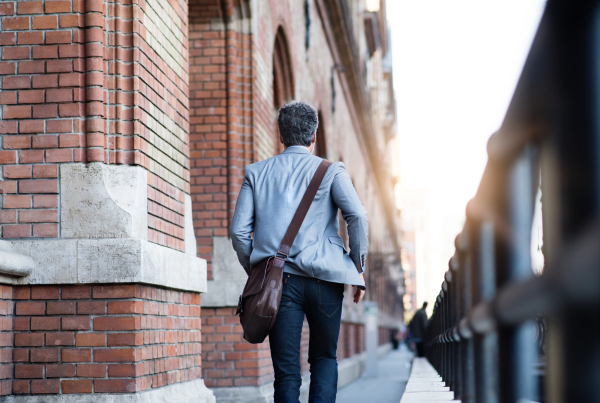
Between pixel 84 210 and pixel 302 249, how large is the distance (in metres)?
1.28

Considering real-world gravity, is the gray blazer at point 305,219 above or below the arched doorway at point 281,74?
below

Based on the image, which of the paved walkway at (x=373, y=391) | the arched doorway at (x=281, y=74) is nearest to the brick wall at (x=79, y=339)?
the paved walkway at (x=373, y=391)

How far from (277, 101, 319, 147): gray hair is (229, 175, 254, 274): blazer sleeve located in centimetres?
34

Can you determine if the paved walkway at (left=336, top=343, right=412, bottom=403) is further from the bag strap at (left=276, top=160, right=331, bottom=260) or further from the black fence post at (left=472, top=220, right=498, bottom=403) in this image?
the black fence post at (left=472, top=220, right=498, bottom=403)

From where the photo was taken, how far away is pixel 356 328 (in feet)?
55.7

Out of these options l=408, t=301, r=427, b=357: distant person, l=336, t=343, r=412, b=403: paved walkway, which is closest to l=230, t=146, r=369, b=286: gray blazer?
l=336, t=343, r=412, b=403: paved walkway

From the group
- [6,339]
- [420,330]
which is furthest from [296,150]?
[420,330]

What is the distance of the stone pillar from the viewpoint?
3941 millimetres

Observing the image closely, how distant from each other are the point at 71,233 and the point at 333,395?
62.7 inches

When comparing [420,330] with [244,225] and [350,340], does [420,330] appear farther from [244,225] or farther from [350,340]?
[244,225]

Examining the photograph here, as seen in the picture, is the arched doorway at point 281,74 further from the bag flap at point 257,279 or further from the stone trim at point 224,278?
the bag flap at point 257,279

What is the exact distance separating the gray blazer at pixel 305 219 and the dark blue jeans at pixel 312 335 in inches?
2.7

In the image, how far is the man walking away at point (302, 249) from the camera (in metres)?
3.46

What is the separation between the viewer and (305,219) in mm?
3541
